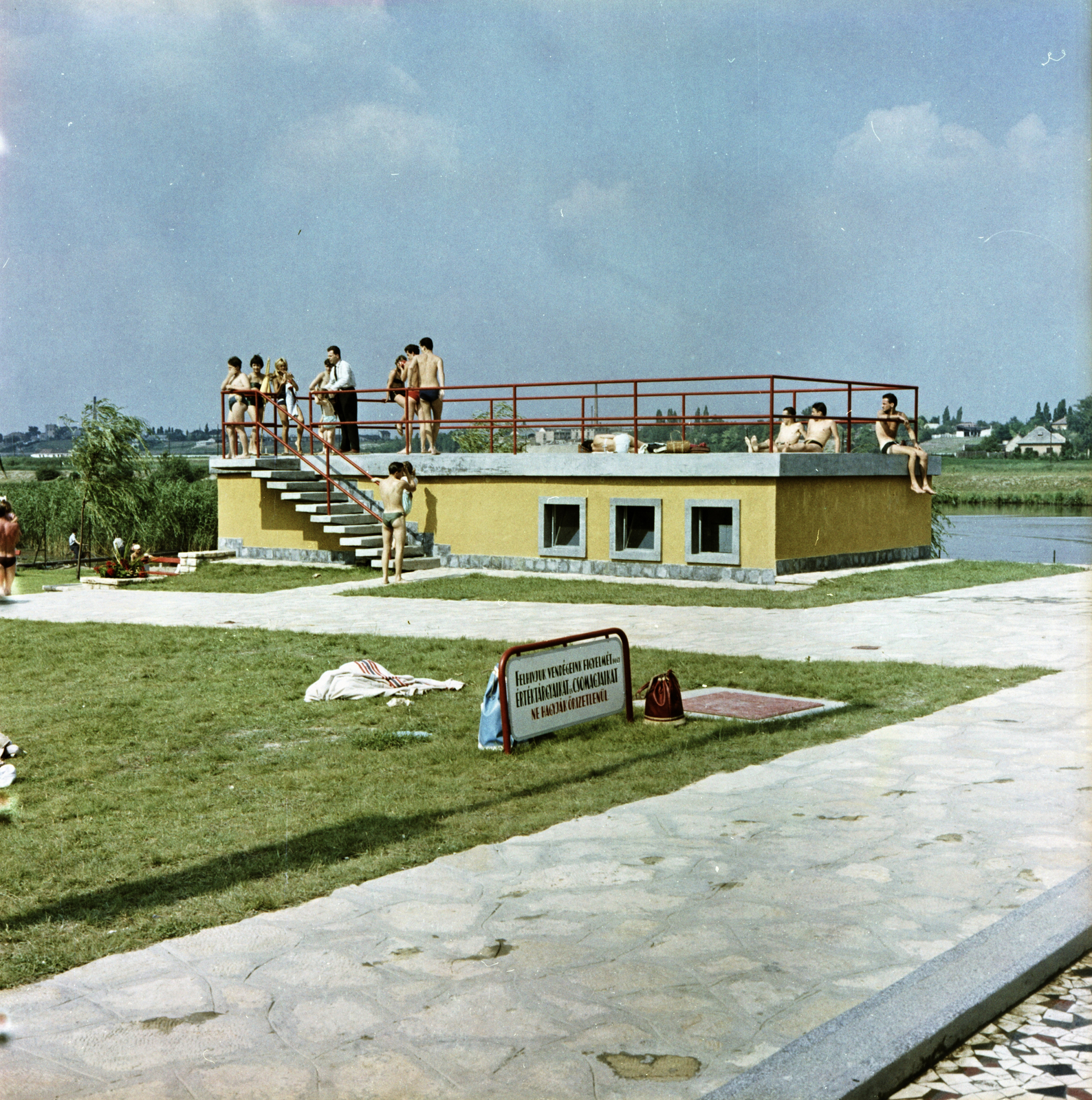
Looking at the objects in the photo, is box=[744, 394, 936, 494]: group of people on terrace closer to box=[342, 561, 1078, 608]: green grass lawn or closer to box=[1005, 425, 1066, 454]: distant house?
box=[342, 561, 1078, 608]: green grass lawn

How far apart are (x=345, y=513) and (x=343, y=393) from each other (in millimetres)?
2765

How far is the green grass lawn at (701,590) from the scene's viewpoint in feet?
59.2

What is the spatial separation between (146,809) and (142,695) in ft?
13.1

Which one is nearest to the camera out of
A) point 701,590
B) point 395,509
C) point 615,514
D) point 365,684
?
point 365,684

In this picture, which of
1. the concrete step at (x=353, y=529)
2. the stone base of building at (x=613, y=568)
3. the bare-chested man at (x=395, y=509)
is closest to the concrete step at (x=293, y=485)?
the concrete step at (x=353, y=529)

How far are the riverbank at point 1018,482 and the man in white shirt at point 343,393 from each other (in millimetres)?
57975

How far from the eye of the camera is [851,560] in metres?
22.8

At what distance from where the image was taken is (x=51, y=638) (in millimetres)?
14875

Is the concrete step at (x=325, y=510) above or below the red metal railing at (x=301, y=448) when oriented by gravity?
below

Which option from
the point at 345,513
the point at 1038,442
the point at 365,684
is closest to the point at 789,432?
the point at 345,513

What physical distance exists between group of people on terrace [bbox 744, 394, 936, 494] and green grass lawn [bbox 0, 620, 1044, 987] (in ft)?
33.2

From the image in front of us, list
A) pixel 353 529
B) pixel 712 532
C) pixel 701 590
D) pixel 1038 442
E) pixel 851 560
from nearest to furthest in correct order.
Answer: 1. pixel 701 590
2. pixel 712 532
3. pixel 851 560
4. pixel 353 529
5. pixel 1038 442

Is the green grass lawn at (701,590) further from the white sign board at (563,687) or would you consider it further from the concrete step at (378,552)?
the white sign board at (563,687)

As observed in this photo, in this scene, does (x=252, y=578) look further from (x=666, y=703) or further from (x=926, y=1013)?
(x=926, y=1013)
